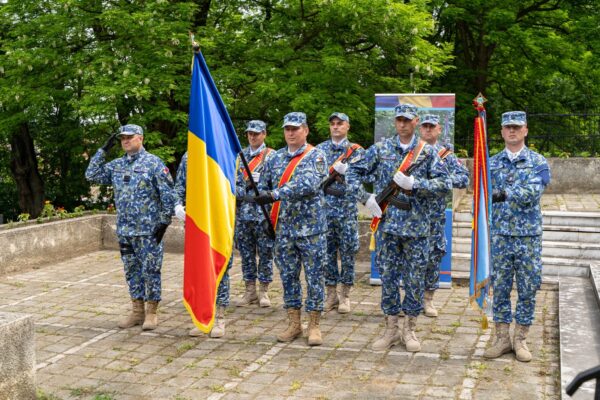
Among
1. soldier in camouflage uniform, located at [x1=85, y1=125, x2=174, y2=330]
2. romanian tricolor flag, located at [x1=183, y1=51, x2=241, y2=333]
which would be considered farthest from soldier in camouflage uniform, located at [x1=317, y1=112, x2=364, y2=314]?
romanian tricolor flag, located at [x1=183, y1=51, x2=241, y2=333]

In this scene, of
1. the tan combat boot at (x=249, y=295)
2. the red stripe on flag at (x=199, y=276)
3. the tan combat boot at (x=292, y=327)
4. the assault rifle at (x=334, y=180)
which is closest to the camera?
the red stripe on flag at (x=199, y=276)

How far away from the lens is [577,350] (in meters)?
6.71

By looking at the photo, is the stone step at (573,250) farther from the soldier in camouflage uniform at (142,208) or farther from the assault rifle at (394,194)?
the soldier in camouflage uniform at (142,208)

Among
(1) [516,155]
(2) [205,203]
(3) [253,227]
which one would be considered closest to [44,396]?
(2) [205,203]

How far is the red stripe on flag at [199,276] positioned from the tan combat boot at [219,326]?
1.64 m

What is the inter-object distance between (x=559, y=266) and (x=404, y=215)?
177 inches

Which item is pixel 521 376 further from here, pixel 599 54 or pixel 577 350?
pixel 599 54

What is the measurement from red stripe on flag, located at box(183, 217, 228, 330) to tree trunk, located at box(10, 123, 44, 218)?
618 inches

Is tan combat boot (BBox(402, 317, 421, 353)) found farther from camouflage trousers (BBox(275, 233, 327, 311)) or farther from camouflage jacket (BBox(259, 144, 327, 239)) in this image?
camouflage jacket (BBox(259, 144, 327, 239))

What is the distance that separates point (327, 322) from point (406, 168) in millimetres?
2223

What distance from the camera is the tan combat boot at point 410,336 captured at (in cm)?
711

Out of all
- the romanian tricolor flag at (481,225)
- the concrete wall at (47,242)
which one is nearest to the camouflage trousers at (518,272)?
the romanian tricolor flag at (481,225)

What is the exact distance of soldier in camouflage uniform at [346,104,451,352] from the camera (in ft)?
22.6

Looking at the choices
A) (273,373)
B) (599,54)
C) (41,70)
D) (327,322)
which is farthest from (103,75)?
(599,54)
